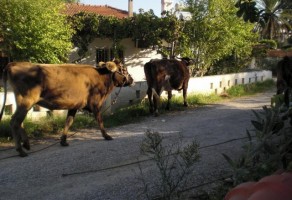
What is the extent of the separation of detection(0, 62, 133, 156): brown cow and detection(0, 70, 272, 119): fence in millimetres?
1964

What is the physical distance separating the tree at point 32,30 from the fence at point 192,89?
3.15 m

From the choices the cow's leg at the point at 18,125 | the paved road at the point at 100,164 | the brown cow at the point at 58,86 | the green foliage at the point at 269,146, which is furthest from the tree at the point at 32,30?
the green foliage at the point at 269,146

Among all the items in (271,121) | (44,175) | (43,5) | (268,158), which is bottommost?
(44,175)

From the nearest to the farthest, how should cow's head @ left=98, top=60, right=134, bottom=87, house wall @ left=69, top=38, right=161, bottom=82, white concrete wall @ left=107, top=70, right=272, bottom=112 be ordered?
cow's head @ left=98, top=60, right=134, bottom=87
white concrete wall @ left=107, top=70, right=272, bottom=112
house wall @ left=69, top=38, right=161, bottom=82

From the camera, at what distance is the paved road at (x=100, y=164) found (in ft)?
17.6

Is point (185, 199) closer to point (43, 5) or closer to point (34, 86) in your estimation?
point (34, 86)

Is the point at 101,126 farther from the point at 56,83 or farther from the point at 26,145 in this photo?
the point at 26,145

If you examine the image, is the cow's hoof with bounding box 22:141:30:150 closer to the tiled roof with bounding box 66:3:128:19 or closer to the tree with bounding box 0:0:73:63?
the tree with bounding box 0:0:73:63

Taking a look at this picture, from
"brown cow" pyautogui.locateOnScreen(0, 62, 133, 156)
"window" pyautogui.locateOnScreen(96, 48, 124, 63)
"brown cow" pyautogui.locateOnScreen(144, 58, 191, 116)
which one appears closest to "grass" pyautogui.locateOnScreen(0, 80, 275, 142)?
"brown cow" pyautogui.locateOnScreen(144, 58, 191, 116)

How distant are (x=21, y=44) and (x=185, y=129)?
714cm

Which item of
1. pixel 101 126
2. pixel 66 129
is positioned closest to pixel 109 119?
pixel 101 126

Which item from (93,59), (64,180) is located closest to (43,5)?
(93,59)

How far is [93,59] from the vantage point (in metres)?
19.1

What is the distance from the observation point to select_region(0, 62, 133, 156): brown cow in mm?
6996
